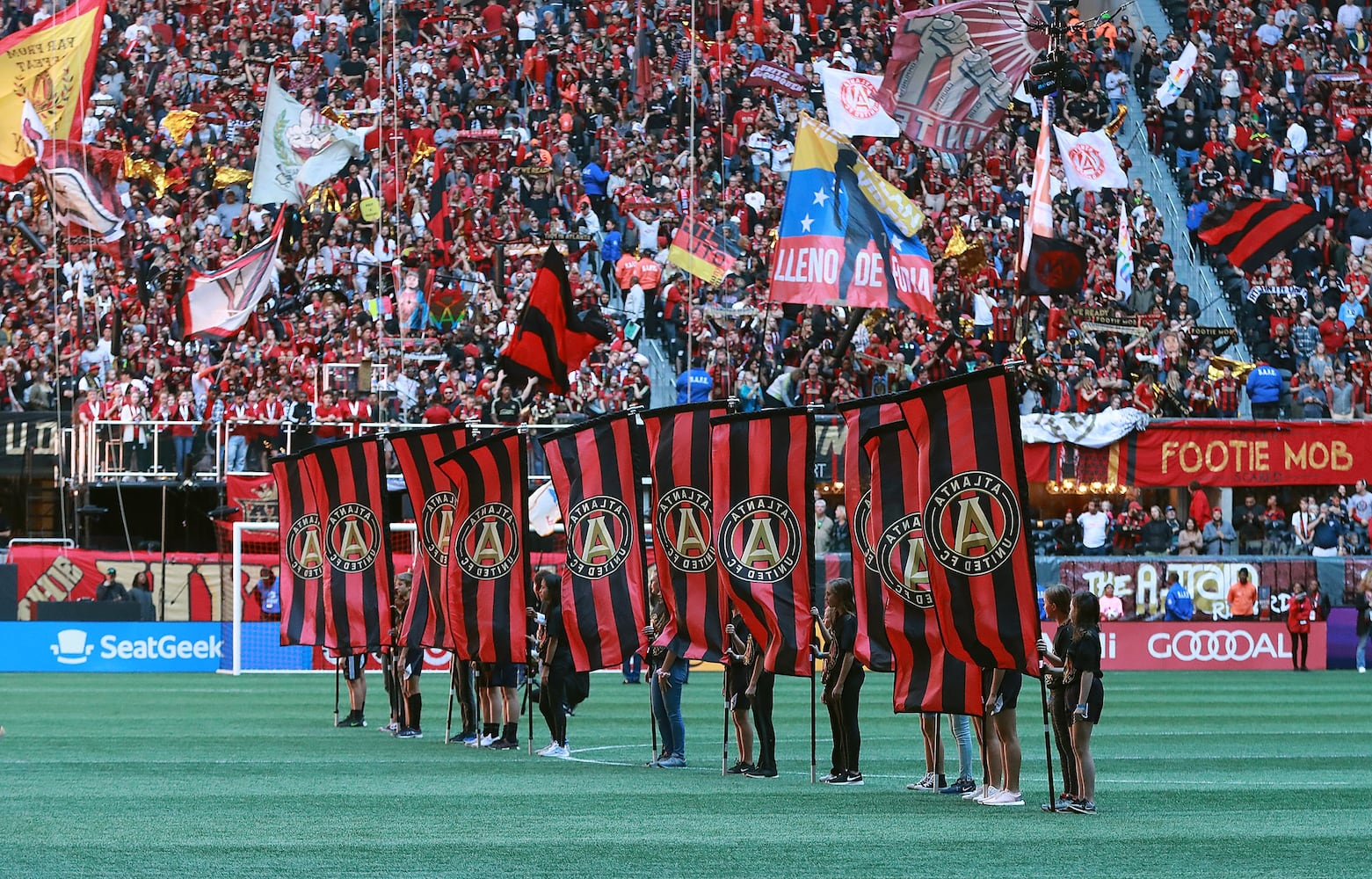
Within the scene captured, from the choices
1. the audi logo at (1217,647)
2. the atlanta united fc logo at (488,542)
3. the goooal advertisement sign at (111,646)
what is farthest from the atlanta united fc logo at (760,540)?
the audi logo at (1217,647)

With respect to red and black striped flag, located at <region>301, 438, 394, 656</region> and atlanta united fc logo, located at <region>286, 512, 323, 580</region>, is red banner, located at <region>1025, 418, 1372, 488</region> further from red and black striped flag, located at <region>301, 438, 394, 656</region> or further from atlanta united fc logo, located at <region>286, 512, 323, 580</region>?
red and black striped flag, located at <region>301, 438, 394, 656</region>

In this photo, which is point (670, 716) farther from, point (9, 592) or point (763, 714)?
point (9, 592)

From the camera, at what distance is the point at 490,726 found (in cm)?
2106

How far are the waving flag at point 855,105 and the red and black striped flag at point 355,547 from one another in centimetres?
1396

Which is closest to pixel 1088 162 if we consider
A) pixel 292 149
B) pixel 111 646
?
pixel 292 149

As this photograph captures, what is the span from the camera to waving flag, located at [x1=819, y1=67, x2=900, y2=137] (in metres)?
34.4

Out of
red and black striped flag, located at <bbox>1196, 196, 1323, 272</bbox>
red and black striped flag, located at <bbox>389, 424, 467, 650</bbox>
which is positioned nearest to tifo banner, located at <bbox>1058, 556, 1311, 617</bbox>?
red and black striped flag, located at <bbox>1196, 196, 1323, 272</bbox>

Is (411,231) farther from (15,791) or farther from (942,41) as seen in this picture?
(15,791)

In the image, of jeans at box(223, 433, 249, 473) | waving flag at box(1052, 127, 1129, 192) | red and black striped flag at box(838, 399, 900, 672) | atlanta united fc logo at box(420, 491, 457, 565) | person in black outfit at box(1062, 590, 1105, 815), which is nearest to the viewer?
person in black outfit at box(1062, 590, 1105, 815)

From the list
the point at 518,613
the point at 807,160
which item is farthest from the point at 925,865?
the point at 807,160

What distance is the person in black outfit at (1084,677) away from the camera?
13.9 meters

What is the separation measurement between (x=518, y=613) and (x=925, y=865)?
8.77m

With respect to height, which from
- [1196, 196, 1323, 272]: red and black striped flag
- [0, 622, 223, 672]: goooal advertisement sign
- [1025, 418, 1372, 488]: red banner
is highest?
[1196, 196, 1323, 272]: red and black striped flag

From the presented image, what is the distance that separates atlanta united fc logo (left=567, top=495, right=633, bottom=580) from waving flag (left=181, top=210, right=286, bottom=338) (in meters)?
18.3
